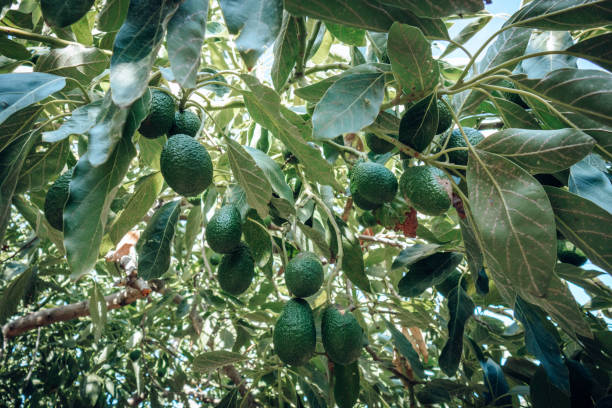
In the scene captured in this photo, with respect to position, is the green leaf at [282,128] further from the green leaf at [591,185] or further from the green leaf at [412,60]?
the green leaf at [591,185]

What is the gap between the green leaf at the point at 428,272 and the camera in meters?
1.53

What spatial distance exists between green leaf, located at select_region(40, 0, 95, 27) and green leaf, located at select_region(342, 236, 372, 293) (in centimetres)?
99

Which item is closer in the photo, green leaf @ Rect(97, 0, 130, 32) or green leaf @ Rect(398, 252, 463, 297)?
green leaf @ Rect(97, 0, 130, 32)

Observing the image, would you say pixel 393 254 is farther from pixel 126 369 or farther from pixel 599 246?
pixel 126 369

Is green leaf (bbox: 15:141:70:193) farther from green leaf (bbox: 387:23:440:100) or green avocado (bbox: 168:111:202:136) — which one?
green leaf (bbox: 387:23:440:100)

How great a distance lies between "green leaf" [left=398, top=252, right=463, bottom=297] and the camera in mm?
1533

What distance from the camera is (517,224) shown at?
0.80 metres

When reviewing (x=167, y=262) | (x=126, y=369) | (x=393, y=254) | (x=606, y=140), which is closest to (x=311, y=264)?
(x=167, y=262)

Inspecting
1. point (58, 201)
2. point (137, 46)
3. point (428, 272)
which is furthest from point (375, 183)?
point (58, 201)

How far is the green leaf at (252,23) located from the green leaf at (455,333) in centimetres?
122

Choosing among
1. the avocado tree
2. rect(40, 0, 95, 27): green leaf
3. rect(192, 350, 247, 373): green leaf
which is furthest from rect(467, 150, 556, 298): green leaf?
rect(192, 350, 247, 373): green leaf

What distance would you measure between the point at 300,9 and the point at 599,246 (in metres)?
0.83

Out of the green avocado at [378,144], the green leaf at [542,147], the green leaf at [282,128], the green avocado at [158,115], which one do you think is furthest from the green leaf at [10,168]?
the green leaf at [542,147]

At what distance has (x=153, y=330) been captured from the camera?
3.31m
